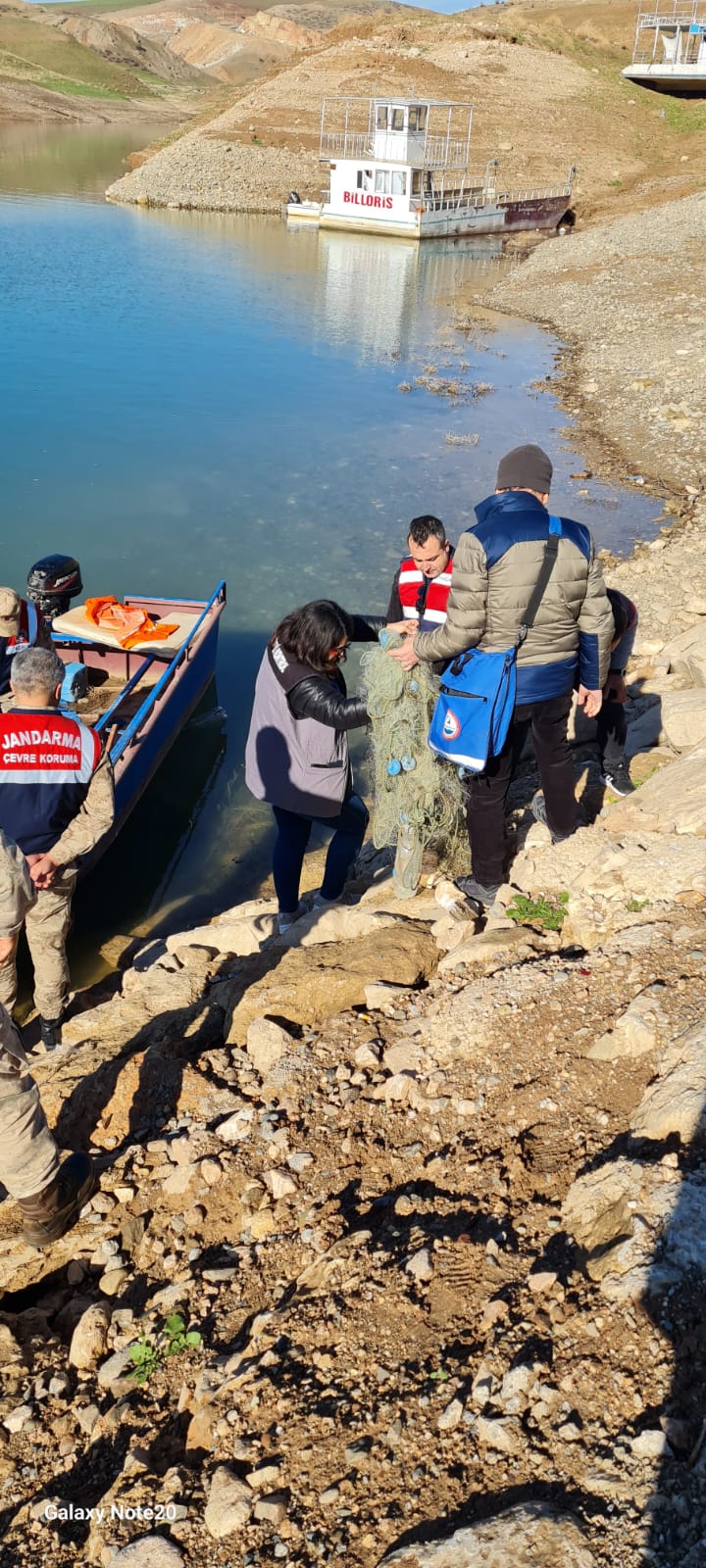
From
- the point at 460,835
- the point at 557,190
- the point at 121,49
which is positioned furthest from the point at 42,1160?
the point at 121,49

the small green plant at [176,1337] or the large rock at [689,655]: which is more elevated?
the large rock at [689,655]

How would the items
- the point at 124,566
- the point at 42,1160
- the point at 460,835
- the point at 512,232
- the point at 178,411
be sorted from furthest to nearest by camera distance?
the point at 512,232 < the point at 178,411 < the point at 124,566 < the point at 460,835 < the point at 42,1160

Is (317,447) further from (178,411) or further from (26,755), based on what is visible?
(26,755)

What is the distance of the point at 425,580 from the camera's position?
5098 mm

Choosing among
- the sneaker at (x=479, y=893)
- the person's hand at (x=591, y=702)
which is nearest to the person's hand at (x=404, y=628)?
the person's hand at (x=591, y=702)

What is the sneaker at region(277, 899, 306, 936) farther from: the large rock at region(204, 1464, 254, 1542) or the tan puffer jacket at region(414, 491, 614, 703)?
the large rock at region(204, 1464, 254, 1542)

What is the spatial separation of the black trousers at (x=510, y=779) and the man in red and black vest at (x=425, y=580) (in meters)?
0.71

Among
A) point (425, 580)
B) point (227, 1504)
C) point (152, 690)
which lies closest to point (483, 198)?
point (152, 690)

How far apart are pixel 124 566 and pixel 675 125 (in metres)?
54.4

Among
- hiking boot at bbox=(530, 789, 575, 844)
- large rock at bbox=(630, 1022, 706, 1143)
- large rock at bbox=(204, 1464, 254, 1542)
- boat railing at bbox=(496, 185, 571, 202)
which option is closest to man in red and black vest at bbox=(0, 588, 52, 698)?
hiking boot at bbox=(530, 789, 575, 844)

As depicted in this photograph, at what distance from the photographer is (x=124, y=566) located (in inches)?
504

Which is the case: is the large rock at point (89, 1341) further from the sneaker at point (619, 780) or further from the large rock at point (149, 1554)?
the sneaker at point (619, 780)

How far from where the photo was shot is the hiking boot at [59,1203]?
3.94m

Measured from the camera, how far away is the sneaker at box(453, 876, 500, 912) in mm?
5215
